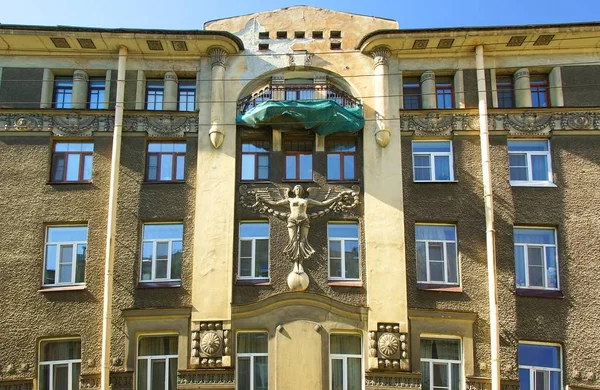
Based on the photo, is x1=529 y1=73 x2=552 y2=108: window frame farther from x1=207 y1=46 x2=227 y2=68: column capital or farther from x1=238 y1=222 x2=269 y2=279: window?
x1=207 y1=46 x2=227 y2=68: column capital

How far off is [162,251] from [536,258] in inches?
383

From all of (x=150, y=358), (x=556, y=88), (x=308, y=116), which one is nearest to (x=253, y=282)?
(x=150, y=358)

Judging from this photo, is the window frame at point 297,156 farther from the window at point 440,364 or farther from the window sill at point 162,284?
the window at point 440,364

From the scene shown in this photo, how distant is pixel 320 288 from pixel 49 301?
6.85 metres

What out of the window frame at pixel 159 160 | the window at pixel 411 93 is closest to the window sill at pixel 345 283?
the window frame at pixel 159 160

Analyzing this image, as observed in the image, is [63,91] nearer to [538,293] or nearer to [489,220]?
[489,220]

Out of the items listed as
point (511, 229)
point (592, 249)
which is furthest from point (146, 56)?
point (592, 249)

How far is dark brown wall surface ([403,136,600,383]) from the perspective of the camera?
62.6 ft

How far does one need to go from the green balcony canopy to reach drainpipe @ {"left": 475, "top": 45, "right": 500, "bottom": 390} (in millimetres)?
3244

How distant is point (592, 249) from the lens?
1973 cm

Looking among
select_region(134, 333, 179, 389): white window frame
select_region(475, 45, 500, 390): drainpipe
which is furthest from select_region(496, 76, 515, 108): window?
select_region(134, 333, 179, 389): white window frame

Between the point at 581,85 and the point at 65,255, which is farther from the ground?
the point at 581,85

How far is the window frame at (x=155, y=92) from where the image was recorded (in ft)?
70.4

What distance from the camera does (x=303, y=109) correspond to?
20.3 m
